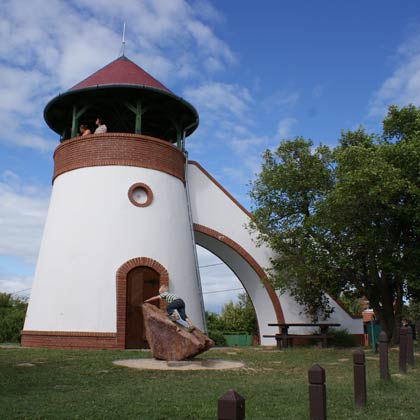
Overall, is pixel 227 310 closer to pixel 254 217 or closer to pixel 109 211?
pixel 254 217

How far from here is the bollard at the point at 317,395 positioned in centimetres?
507

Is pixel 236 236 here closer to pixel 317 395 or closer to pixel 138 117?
pixel 138 117

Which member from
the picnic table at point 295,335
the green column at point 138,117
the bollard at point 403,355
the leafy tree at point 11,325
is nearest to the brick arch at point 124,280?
the green column at point 138,117

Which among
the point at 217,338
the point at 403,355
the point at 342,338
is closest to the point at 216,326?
the point at 217,338

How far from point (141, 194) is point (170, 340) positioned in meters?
6.83

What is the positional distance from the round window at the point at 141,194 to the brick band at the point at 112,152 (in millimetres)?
750

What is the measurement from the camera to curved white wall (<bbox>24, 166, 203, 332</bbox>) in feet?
49.2

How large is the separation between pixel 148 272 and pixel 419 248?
7.91 m

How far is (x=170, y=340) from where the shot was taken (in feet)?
35.0

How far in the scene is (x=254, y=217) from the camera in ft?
60.4

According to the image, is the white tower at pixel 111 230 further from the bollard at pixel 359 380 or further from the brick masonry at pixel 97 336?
the bollard at pixel 359 380

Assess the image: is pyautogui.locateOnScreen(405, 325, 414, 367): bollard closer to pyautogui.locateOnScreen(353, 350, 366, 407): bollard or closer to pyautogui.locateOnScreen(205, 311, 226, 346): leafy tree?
pyautogui.locateOnScreen(353, 350, 366, 407): bollard

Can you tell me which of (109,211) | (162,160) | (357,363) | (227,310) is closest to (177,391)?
(357,363)

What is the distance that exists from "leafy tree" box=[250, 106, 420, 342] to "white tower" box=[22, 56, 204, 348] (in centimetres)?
328
